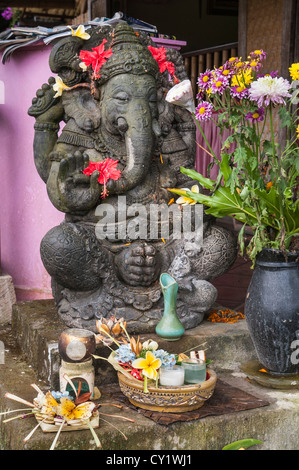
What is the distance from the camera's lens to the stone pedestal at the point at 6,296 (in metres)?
3.82

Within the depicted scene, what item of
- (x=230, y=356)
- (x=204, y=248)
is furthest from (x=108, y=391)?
(x=204, y=248)

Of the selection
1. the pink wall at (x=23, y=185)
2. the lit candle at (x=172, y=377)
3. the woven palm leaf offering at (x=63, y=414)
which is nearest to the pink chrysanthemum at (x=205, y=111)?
the lit candle at (x=172, y=377)

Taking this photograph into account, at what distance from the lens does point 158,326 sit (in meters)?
2.80

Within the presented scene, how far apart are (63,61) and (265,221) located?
4.02 ft

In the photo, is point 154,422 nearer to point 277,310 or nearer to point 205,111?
point 277,310

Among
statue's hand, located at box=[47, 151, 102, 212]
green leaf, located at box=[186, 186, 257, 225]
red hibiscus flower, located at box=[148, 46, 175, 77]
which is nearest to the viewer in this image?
green leaf, located at box=[186, 186, 257, 225]

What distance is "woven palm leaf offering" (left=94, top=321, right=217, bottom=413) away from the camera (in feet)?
7.56

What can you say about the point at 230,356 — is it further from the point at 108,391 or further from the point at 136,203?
the point at 136,203

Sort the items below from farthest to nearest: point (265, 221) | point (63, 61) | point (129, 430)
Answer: point (63, 61) < point (265, 221) < point (129, 430)

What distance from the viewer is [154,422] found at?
90.5 inches

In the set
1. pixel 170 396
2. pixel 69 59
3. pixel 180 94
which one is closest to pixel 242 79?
pixel 180 94

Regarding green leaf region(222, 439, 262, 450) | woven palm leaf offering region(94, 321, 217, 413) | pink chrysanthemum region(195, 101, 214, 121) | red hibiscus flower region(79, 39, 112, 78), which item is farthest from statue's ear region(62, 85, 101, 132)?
green leaf region(222, 439, 262, 450)

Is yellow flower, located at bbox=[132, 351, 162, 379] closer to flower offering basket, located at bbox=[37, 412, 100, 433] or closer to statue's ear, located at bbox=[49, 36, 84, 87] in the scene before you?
flower offering basket, located at bbox=[37, 412, 100, 433]

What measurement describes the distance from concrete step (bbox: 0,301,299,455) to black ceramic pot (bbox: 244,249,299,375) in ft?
0.50
